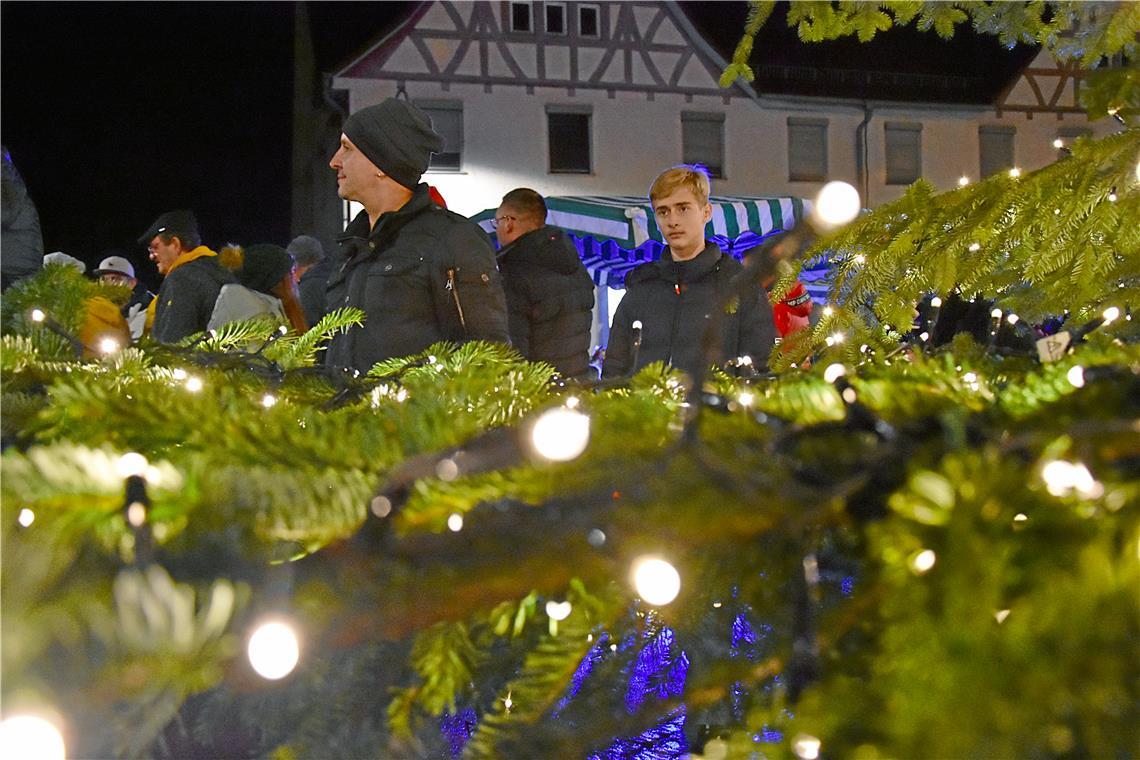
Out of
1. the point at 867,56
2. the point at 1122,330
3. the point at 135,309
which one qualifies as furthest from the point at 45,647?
the point at 867,56

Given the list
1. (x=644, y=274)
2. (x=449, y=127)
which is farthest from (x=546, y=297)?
(x=449, y=127)

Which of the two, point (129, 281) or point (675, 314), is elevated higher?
point (675, 314)

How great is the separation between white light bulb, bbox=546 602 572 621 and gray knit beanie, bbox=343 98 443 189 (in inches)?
104

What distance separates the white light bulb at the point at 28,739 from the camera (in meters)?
0.41

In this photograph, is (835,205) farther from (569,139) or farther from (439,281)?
(569,139)

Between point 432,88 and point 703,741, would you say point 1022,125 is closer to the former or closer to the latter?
point 432,88

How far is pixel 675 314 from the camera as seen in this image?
11.4ft

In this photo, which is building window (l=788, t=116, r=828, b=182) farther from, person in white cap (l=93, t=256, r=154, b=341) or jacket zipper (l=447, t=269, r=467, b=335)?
jacket zipper (l=447, t=269, r=467, b=335)

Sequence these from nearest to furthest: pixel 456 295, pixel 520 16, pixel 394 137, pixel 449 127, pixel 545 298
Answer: pixel 456 295
pixel 394 137
pixel 545 298
pixel 449 127
pixel 520 16

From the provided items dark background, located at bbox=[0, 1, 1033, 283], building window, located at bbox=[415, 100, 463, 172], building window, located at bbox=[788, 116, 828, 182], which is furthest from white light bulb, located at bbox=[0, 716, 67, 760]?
building window, located at bbox=[788, 116, 828, 182]

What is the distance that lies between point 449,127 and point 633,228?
6.71m

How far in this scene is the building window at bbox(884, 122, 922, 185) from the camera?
61.6ft

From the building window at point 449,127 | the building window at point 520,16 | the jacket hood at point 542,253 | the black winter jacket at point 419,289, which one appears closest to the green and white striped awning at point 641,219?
the building window at point 449,127

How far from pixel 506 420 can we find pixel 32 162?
65.0 feet
